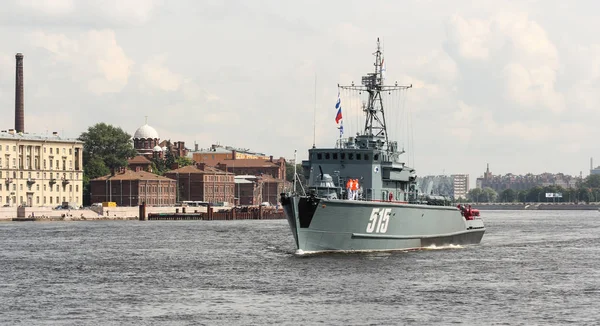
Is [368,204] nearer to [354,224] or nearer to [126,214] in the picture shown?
A: [354,224]

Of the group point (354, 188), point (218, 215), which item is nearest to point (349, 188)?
point (354, 188)

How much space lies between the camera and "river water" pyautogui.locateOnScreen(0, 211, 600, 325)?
4200 centimetres

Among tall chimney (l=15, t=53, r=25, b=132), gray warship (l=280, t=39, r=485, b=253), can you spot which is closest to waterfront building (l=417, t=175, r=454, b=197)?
gray warship (l=280, t=39, r=485, b=253)

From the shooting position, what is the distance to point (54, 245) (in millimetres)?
87438

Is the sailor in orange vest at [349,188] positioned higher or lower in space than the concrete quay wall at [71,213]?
higher

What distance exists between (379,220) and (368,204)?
204 centimetres

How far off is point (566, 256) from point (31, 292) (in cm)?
3682

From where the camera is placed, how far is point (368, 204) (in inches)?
2534

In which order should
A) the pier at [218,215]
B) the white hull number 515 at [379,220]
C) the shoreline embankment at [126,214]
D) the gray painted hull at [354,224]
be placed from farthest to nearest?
the pier at [218,215], the shoreline embankment at [126,214], the white hull number 515 at [379,220], the gray painted hull at [354,224]

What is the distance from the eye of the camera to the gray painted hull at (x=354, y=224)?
208 ft

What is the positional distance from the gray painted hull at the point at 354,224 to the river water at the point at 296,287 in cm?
86

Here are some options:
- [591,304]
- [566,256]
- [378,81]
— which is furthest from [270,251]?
[591,304]

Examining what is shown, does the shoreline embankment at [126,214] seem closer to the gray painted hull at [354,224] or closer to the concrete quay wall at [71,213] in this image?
the concrete quay wall at [71,213]

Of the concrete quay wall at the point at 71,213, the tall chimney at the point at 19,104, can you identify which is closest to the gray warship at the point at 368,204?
the concrete quay wall at the point at 71,213
